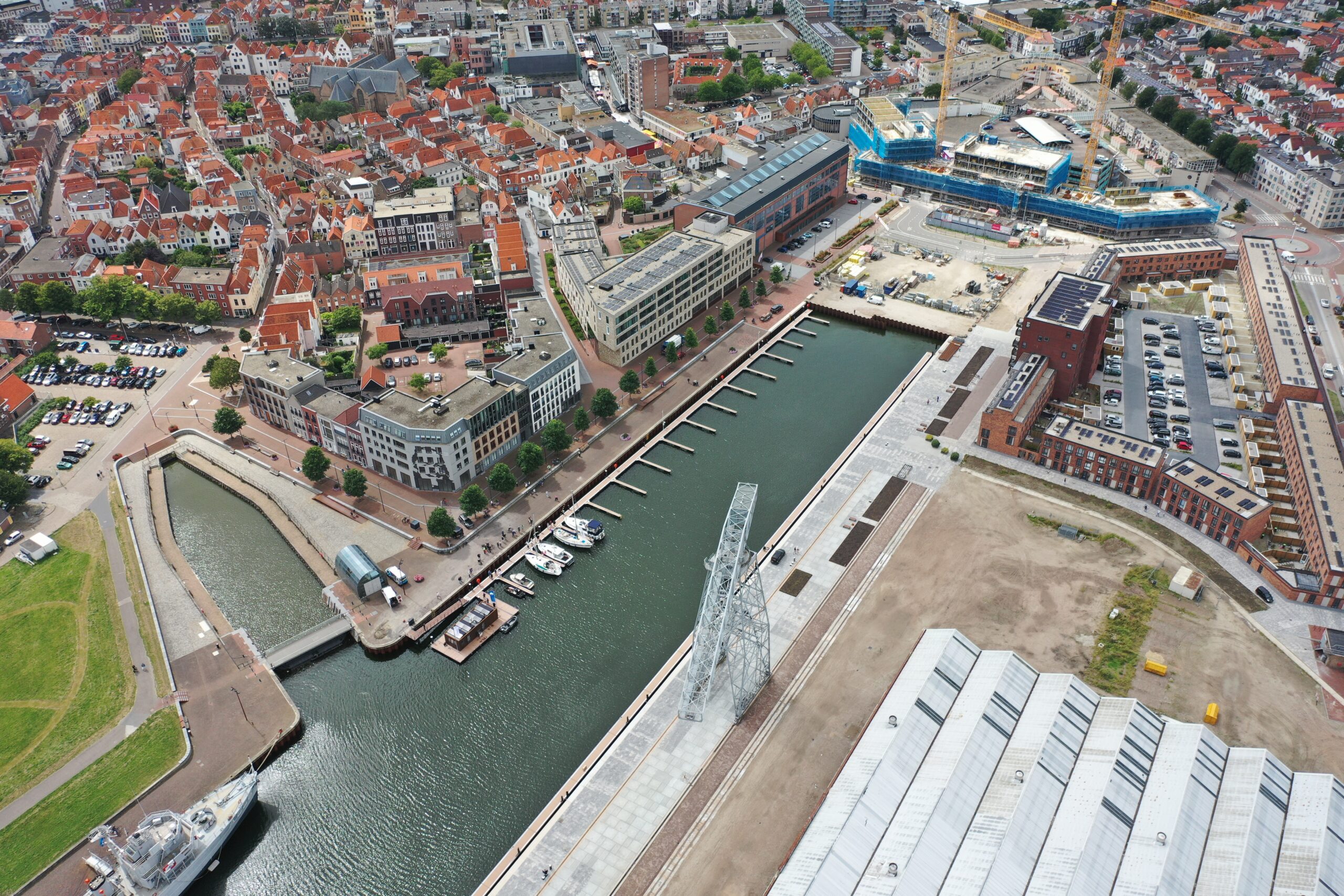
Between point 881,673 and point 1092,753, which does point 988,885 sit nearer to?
point 1092,753

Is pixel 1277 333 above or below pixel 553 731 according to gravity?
above

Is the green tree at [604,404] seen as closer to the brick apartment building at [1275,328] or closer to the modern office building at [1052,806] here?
the modern office building at [1052,806]

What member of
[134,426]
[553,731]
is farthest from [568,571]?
[134,426]

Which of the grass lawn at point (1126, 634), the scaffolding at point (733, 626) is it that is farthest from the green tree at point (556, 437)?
the grass lawn at point (1126, 634)

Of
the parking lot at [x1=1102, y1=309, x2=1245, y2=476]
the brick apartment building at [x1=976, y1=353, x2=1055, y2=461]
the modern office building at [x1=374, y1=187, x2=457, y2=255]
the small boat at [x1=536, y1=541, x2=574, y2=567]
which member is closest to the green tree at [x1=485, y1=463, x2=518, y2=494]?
the small boat at [x1=536, y1=541, x2=574, y2=567]

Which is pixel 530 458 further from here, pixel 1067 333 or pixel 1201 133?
pixel 1201 133

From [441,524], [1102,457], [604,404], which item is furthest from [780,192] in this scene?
[441,524]

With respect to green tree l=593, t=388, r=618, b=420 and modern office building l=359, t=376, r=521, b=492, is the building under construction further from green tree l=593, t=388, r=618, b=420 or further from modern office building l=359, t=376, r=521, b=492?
modern office building l=359, t=376, r=521, b=492
